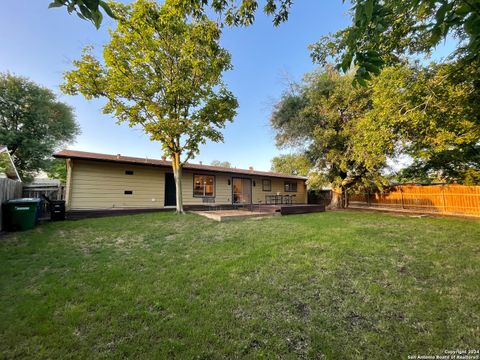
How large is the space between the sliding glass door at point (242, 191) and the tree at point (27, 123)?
17201mm

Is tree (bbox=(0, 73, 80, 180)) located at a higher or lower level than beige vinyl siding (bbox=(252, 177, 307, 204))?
higher

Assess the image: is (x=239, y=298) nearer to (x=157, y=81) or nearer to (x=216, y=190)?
(x=157, y=81)

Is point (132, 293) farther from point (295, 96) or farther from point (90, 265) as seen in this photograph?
point (295, 96)

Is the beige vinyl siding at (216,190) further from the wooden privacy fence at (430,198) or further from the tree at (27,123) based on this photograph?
the tree at (27,123)

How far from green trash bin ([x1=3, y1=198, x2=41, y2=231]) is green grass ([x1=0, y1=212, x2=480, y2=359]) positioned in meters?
1.21

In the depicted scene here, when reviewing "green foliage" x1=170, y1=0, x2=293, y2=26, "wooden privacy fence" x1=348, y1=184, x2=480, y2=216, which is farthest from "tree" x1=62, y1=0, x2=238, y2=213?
"wooden privacy fence" x1=348, y1=184, x2=480, y2=216

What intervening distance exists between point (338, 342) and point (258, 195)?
13.6 meters

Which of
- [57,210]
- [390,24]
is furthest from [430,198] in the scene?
[57,210]

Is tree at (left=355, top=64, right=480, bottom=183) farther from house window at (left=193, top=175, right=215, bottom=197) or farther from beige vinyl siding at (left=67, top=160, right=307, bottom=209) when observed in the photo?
beige vinyl siding at (left=67, top=160, right=307, bottom=209)

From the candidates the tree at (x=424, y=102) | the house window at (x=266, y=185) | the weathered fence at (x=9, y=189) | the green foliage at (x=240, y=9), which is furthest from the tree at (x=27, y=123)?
the tree at (x=424, y=102)

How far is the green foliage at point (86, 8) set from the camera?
1.15 m

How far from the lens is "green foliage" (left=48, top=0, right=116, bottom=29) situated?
115cm

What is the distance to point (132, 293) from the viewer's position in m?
2.96

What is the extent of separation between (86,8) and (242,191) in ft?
47.5
